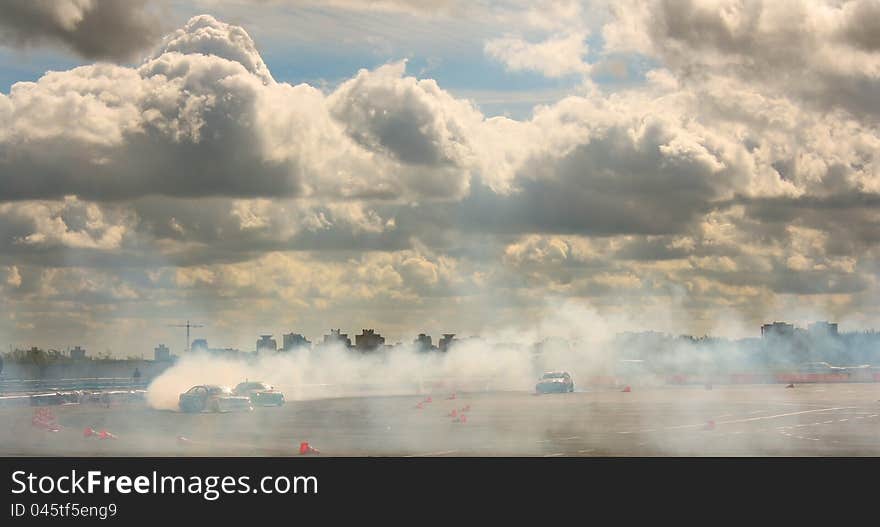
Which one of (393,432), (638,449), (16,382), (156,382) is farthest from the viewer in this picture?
(16,382)

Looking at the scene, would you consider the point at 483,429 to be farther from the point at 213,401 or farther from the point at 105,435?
the point at 213,401

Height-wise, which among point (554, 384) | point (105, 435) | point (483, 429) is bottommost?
point (483, 429)

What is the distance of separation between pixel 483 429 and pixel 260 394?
24.7 meters

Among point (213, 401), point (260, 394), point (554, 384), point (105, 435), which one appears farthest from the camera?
point (554, 384)

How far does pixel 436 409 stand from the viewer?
197ft

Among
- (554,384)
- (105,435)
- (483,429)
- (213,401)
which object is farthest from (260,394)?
(554,384)

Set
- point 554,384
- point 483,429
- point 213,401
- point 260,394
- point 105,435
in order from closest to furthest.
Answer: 1. point 105,435
2. point 483,429
3. point 213,401
4. point 260,394
5. point 554,384

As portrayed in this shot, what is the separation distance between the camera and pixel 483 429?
43562 millimetres

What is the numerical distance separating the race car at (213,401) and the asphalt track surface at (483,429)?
1.09m

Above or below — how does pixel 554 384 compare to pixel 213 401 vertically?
above
